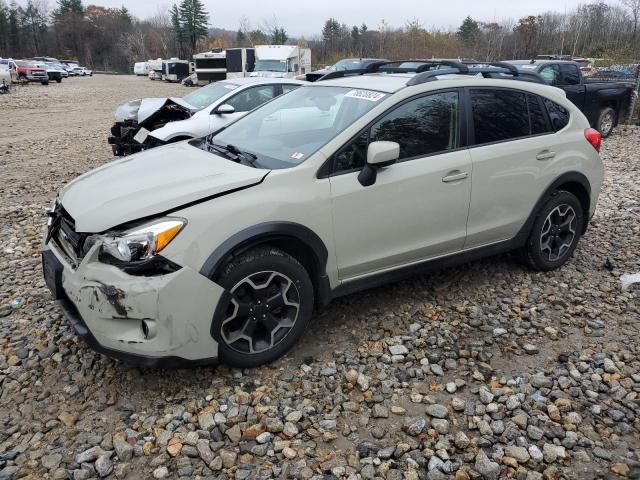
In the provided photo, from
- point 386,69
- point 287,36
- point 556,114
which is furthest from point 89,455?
point 287,36

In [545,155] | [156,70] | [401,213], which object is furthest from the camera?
[156,70]

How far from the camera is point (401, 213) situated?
360cm

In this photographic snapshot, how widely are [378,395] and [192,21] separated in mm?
94738

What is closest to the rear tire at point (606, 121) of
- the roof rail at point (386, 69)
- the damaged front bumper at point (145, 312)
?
the roof rail at point (386, 69)

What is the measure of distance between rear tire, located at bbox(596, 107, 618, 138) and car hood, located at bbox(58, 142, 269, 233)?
1204cm

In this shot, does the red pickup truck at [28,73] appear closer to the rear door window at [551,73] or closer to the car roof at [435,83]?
the rear door window at [551,73]

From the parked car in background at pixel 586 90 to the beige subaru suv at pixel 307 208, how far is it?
27.3 ft

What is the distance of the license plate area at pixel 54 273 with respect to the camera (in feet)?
10.2

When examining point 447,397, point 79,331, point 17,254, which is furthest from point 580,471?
point 17,254

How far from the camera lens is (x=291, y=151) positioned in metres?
3.53

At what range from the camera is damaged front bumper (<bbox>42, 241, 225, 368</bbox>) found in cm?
278

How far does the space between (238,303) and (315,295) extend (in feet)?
1.97

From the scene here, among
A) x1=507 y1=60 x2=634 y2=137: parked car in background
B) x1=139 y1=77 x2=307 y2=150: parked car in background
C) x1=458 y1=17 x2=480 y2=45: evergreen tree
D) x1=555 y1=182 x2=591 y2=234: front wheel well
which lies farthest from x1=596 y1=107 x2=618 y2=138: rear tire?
x1=458 y1=17 x2=480 y2=45: evergreen tree

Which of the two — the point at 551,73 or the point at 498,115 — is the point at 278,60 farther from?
the point at 498,115
